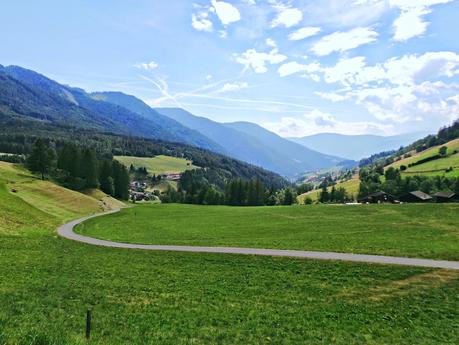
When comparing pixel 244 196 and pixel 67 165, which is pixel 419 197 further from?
pixel 67 165

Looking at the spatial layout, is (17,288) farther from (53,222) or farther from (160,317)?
(53,222)

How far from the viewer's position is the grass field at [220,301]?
Answer: 714 inches

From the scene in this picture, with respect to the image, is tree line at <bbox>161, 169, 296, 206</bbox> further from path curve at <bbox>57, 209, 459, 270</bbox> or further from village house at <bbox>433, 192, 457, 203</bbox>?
path curve at <bbox>57, 209, 459, 270</bbox>

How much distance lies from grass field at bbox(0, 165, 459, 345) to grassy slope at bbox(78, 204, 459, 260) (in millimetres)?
7734

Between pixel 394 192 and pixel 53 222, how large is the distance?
135m

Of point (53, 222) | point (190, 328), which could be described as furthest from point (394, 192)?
point (190, 328)

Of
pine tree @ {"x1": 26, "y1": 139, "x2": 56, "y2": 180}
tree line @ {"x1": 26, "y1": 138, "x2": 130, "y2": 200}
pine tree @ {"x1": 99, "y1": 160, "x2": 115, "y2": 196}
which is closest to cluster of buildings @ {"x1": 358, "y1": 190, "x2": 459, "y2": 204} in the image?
pine tree @ {"x1": 99, "y1": 160, "x2": 115, "y2": 196}

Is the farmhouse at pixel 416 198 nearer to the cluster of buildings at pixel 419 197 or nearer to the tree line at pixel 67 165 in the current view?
the cluster of buildings at pixel 419 197

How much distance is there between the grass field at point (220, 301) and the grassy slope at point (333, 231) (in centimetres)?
773

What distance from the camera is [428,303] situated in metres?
22.8

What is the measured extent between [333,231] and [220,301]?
3132cm

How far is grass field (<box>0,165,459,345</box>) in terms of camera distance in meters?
18.1

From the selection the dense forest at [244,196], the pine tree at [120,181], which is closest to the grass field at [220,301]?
the pine tree at [120,181]

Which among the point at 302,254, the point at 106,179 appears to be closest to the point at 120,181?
the point at 106,179
